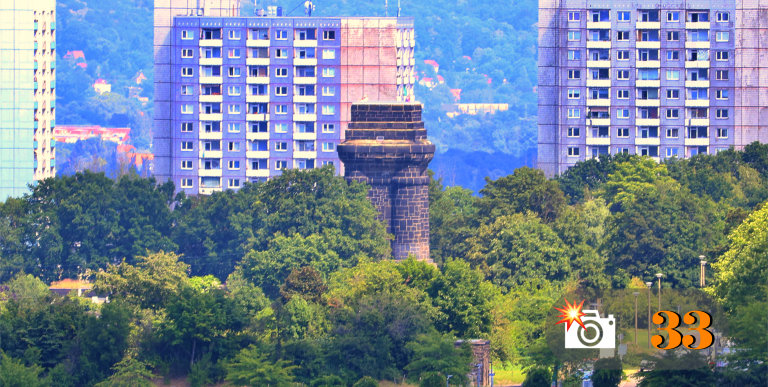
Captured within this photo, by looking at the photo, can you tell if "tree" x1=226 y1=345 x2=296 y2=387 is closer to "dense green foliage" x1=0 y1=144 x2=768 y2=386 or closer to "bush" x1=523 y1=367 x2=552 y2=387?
"dense green foliage" x1=0 y1=144 x2=768 y2=386

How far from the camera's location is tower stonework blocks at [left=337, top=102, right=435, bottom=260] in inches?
5492

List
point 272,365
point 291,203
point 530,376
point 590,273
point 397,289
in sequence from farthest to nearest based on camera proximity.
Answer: point 291,203, point 590,273, point 397,289, point 272,365, point 530,376

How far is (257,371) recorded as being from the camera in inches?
4230

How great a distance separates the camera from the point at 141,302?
4818 inches

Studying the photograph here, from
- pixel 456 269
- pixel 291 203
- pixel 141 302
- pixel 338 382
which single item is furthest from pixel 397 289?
pixel 291 203

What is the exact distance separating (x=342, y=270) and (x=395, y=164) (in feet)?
37.5

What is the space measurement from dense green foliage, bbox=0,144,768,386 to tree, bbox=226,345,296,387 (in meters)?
0.14

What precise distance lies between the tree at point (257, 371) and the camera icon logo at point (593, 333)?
20787 millimetres

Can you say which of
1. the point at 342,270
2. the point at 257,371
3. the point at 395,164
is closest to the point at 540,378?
the point at 257,371

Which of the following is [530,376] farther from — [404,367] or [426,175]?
[426,175]

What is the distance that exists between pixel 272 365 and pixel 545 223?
1798 inches

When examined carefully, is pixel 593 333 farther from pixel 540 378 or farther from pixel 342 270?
pixel 342 270

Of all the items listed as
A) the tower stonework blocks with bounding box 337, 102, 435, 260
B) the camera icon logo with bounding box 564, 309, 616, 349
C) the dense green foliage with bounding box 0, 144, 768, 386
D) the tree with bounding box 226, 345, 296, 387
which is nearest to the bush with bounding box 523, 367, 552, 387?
the dense green foliage with bounding box 0, 144, 768, 386

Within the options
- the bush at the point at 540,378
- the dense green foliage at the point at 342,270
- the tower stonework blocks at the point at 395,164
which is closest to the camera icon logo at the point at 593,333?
the dense green foliage at the point at 342,270
